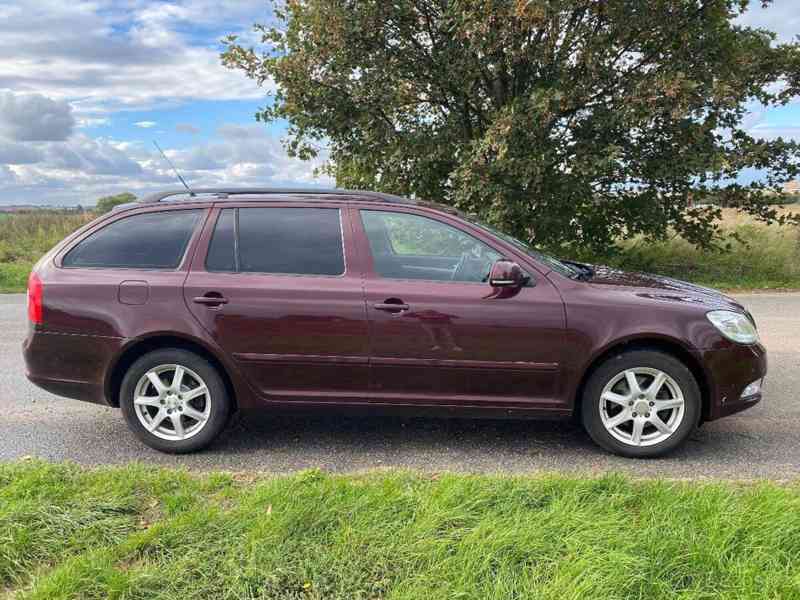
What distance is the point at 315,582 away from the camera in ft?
8.24

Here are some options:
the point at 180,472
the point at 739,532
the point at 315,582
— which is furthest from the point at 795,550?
the point at 180,472

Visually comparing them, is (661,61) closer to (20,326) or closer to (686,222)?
(686,222)

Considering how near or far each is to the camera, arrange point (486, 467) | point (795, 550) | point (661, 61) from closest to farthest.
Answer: point (795, 550), point (486, 467), point (661, 61)

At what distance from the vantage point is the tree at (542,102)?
10852mm

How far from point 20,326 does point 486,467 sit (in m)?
7.41

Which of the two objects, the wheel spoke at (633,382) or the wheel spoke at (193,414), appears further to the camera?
the wheel spoke at (193,414)

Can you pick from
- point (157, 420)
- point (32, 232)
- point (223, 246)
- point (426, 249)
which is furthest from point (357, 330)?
point (32, 232)

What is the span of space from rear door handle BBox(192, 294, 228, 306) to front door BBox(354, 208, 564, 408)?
932 millimetres

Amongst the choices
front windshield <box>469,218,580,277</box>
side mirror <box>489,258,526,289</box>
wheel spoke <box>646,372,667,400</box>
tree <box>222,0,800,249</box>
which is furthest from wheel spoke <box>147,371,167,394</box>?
tree <box>222,0,800,249</box>

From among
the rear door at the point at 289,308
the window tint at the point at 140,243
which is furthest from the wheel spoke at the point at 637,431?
the window tint at the point at 140,243

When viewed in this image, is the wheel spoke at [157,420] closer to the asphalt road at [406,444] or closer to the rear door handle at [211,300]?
the asphalt road at [406,444]

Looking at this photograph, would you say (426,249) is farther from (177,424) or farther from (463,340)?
(177,424)

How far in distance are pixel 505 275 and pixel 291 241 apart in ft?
4.72

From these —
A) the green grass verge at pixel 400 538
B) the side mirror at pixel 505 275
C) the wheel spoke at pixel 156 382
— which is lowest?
the green grass verge at pixel 400 538
